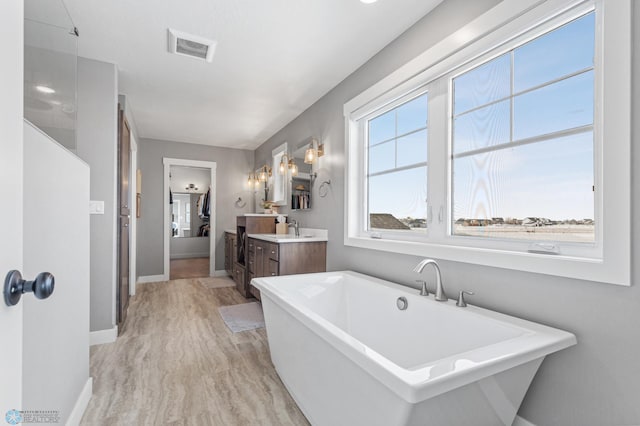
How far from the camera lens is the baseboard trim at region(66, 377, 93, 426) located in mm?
1561

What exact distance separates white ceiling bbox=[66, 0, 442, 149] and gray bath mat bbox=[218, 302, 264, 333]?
2.44 m

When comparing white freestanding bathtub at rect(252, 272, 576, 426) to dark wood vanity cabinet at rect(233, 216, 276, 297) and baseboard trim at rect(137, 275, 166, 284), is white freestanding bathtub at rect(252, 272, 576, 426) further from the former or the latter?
baseboard trim at rect(137, 275, 166, 284)

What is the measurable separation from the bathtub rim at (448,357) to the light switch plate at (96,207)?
7.11 feet

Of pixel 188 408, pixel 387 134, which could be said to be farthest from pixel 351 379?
pixel 387 134

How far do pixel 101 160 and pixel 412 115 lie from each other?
2663 mm

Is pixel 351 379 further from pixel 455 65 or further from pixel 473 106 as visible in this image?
pixel 455 65

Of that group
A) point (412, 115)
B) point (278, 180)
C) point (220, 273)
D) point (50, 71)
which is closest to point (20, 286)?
point (50, 71)

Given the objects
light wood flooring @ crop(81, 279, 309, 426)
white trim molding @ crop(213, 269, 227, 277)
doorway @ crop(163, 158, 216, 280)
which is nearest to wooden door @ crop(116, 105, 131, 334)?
light wood flooring @ crop(81, 279, 309, 426)

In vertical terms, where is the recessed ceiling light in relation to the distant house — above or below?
above

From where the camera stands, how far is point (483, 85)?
6.23ft

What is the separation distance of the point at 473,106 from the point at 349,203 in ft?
4.46

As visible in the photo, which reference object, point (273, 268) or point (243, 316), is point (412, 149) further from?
point (243, 316)

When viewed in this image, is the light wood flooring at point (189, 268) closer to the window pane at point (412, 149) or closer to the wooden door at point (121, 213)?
the wooden door at point (121, 213)

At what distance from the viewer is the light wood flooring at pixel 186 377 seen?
5.69ft
